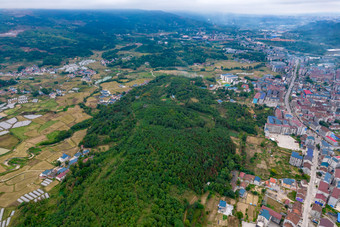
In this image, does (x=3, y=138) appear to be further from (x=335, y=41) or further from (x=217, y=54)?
(x=335, y=41)

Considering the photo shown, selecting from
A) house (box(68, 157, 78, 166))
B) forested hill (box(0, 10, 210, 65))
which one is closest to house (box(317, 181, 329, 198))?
house (box(68, 157, 78, 166))

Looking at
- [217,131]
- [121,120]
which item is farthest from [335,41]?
[121,120]

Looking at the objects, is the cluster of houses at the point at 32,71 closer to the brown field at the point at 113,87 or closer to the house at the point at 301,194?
the brown field at the point at 113,87

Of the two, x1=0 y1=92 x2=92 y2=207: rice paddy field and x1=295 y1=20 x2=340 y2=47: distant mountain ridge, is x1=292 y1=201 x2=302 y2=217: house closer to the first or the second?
x1=0 y1=92 x2=92 y2=207: rice paddy field

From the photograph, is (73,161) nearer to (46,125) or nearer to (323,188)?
(46,125)

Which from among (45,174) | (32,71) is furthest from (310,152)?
(32,71)

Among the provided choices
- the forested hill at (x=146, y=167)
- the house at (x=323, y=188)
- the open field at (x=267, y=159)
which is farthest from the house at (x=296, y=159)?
the forested hill at (x=146, y=167)
